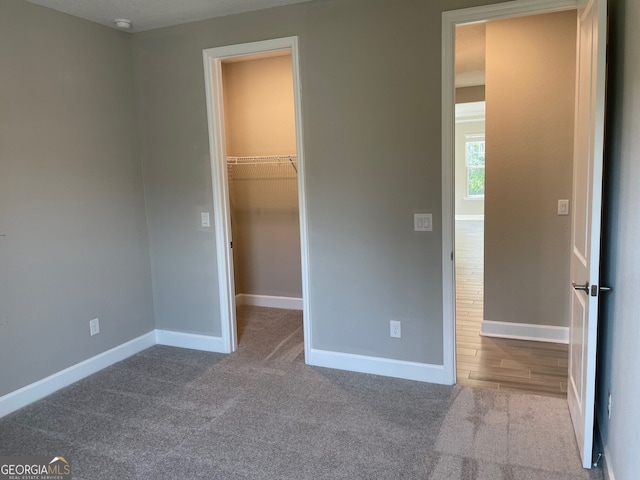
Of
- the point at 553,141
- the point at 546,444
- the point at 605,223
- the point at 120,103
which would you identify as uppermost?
the point at 120,103

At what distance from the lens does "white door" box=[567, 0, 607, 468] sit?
75.3 inches

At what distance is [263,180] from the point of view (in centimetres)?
490

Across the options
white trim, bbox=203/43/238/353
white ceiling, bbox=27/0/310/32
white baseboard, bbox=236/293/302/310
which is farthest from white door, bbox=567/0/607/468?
→ white baseboard, bbox=236/293/302/310

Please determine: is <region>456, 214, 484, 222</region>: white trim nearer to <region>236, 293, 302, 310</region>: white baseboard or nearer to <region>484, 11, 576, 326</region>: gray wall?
<region>236, 293, 302, 310</region>: white baseboard

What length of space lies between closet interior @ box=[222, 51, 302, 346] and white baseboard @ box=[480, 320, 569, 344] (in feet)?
6.28

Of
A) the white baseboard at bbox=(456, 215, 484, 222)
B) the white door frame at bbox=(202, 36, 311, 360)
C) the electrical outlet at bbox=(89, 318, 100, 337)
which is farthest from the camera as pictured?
the white baseboard at bbox=(456, 215, 484, 222)

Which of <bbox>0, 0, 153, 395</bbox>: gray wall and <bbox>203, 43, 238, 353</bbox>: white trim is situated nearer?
<bbox>0, 0, 153, 395</bbox>: gray wall

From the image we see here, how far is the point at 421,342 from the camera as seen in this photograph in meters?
3.12

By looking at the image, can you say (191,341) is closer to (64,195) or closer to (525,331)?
(64,195)

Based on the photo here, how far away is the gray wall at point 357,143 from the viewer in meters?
2.91

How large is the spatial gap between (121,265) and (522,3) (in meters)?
3.29

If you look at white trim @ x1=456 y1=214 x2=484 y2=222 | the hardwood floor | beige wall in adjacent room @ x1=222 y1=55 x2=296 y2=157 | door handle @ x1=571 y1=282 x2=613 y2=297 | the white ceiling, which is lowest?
the hardwood floor

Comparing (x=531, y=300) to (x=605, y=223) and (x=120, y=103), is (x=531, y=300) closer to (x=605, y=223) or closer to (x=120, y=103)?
(x=605, y=223)

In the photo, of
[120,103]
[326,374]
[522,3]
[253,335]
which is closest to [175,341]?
[253,335]
